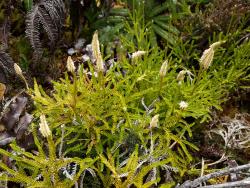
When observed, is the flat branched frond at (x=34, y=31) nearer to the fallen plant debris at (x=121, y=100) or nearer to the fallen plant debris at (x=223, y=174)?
the fallen plant debris at (x=121, y=100)

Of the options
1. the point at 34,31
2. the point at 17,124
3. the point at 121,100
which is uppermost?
the point at 34,31

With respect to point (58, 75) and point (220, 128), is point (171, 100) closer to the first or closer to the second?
point (220, 128)

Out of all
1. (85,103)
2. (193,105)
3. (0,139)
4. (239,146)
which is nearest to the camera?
(85,103)

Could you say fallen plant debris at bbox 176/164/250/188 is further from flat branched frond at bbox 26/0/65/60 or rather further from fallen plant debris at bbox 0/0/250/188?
flat branched frond at bbox 26/0/65/60

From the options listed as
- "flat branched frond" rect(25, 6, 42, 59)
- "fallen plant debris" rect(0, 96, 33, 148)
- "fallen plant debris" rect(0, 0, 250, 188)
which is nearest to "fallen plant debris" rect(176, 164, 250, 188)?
"fallen plant debris" rect(0, 0, 250, 188)

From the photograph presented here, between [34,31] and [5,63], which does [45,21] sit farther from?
[5,63]

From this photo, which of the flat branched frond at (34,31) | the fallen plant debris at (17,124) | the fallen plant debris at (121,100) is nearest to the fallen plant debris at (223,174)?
the fallen plant debris at (121,100)

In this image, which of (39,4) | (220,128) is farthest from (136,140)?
(39,4)

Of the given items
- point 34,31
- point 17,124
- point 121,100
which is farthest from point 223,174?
point 34,31
